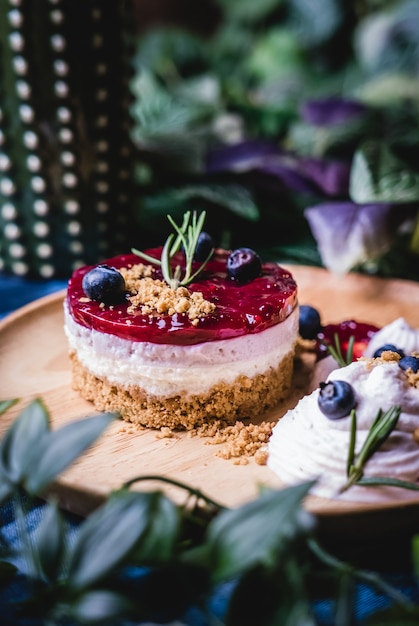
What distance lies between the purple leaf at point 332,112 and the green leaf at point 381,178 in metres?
0.42

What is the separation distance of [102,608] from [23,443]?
0.81 feet

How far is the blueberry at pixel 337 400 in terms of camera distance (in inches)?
55.2

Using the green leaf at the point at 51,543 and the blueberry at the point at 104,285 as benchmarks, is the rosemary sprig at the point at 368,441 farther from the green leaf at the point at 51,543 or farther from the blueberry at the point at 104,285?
the blueberry at the point at 104,285

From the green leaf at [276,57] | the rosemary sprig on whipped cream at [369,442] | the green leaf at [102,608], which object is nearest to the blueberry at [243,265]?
the rosemary sprig on whipped cream at [369,442]

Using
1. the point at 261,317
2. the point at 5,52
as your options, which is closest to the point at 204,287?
the point at 261,317

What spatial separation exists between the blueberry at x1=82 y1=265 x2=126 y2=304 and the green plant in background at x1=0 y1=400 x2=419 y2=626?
791 mm

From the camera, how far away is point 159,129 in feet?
10.4

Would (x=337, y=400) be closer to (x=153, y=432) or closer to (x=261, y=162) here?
(x=153, y=432)

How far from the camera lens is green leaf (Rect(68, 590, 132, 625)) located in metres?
0.84

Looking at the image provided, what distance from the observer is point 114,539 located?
0.89 m

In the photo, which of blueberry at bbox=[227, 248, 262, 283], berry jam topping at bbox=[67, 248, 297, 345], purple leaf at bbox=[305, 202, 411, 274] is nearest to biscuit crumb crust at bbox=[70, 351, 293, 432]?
berry jam topping at bbox=[67, 248, 297, 345]

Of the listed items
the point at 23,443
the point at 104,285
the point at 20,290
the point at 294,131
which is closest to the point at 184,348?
the point at 104,285

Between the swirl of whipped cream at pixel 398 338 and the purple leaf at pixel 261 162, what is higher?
the purple leaf at pixel 261 162

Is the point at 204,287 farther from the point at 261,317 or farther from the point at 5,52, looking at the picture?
the point at 5,52
